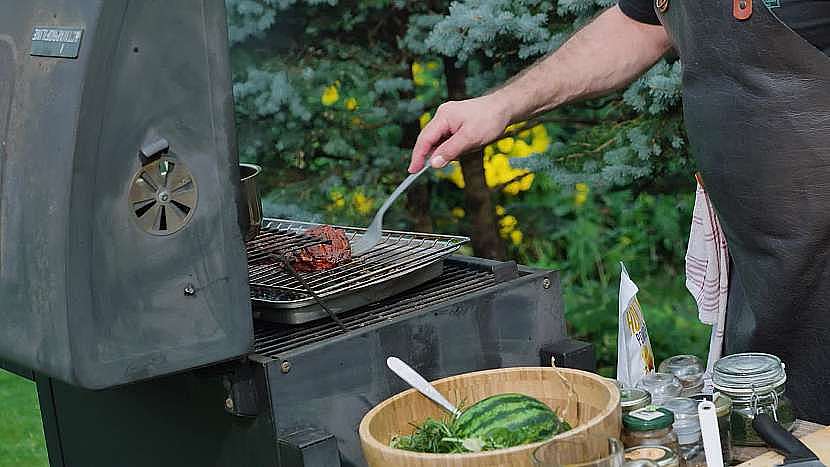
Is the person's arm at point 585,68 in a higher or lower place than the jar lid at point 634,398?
higher

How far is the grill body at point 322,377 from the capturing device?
1815mm

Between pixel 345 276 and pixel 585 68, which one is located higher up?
pixel 585 68

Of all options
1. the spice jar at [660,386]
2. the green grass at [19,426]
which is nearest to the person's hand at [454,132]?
the spice jar at [660,386]

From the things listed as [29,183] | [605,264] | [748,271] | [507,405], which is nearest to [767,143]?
[748,271]

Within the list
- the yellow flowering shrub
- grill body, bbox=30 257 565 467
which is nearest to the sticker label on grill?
grill body, bbox=30 257 565 467

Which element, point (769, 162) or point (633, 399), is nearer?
point (633, 399)

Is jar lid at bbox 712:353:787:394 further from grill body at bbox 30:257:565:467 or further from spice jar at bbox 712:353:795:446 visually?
grill body at bbox 30:257:565:467

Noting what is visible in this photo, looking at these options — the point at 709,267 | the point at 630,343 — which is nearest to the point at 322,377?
the point at 630,343

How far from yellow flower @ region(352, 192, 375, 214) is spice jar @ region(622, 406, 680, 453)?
9.77 ft

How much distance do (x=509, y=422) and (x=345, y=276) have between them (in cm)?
61

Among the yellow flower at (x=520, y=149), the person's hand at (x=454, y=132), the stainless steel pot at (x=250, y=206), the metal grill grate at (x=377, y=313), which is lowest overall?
the metal grill grate at (x=377, y=313)

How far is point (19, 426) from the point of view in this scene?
17.0 ft

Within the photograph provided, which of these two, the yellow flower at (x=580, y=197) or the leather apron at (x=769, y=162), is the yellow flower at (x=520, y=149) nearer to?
the yellow flower at (x=580, y=197)

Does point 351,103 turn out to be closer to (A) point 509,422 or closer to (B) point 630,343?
(B) point 630,343
